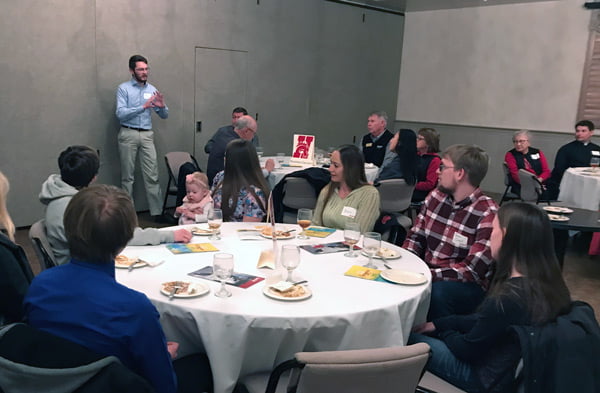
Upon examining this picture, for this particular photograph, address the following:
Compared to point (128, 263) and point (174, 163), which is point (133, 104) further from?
point (128, 263)

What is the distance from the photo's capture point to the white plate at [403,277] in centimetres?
230

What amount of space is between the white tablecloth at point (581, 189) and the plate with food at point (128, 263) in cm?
491

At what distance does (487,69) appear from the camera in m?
9.75

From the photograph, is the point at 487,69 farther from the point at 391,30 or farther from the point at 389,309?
the point at 389,309

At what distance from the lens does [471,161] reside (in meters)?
2.94

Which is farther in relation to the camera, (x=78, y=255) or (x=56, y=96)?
(x=56, y=96)

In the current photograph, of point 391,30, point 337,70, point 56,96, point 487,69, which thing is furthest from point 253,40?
point 487,69

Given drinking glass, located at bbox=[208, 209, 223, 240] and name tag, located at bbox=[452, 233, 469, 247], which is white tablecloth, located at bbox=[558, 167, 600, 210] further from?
drinking glass, located at bbox=[208, 209, 223, 240]

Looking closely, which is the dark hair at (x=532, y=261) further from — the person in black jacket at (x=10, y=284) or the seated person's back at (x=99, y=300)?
the person in black jacket at (x=10, y=284)

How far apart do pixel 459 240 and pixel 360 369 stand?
162 cm

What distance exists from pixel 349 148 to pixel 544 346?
6.60 ft

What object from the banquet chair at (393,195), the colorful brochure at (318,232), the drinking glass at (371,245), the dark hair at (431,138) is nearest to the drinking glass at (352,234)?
the drinking glass at (371,245)

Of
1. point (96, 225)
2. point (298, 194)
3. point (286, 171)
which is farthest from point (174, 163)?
point (96, 225)

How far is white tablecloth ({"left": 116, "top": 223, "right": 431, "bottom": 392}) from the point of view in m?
1.93
